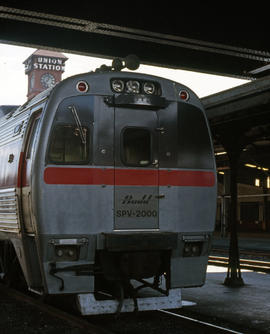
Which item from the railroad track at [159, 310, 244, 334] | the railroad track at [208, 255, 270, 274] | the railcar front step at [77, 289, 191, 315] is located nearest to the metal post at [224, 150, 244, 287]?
the railroad track at [208, 255, 270, 274]

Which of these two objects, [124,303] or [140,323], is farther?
[140,323]

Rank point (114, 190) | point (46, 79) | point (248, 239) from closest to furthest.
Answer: point (114, 190)
point (248, 239)
point (46, 79)

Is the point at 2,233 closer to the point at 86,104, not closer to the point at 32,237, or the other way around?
the point at 32,237

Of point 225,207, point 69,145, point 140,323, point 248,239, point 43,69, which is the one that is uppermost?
point 43,69

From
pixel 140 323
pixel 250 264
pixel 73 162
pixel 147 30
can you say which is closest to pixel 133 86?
pixel 73 162

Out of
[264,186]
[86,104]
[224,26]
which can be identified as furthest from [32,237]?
[264,186]

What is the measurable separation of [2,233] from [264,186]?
22.5 metres

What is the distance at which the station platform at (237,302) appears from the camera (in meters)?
8.76

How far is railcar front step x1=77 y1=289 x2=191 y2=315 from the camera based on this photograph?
303 inches

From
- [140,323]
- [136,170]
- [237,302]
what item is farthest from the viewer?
[237,302]

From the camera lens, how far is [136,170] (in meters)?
8.12

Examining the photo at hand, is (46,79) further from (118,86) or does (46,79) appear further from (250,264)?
(118,86)

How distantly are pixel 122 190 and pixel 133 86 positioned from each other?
1516 mm

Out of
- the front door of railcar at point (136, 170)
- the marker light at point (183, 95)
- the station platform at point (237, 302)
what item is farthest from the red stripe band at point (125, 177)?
the station platform at point (237, 302)
